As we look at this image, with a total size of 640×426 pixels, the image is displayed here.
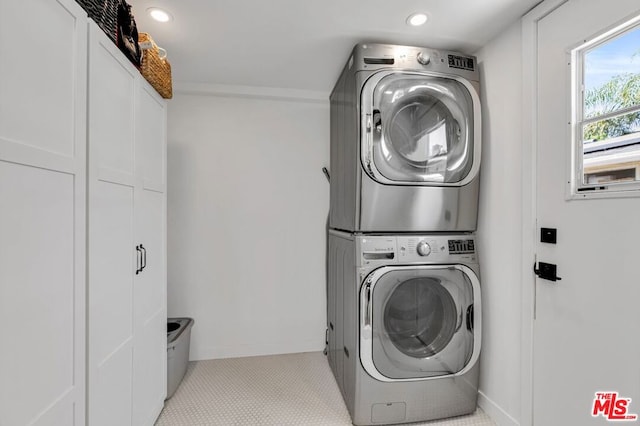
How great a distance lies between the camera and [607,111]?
1.17 meters

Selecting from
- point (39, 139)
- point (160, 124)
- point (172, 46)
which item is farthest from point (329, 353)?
point (172, 46)

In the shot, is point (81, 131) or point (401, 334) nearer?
point (81, 131)

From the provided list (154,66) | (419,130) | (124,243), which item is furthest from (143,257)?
(419,130)

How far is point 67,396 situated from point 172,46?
1.87 meters

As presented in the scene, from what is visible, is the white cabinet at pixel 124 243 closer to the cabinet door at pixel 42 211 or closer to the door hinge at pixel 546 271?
the cabinet door at pixel 42 211

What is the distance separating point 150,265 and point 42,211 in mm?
837

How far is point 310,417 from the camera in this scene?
66.8 inches

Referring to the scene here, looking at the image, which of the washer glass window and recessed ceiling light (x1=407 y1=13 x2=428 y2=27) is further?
the washer glass window

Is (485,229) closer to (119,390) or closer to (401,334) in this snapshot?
(401,334)

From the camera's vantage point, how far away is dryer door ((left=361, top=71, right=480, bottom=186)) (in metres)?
1.60

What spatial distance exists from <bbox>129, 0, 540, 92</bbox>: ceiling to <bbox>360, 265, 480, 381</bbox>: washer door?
1360mm

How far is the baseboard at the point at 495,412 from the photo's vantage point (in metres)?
1.56

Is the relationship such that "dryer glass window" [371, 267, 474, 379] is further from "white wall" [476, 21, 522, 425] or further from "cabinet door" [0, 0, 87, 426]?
"cabinet door" [0, 0, 87, 426]

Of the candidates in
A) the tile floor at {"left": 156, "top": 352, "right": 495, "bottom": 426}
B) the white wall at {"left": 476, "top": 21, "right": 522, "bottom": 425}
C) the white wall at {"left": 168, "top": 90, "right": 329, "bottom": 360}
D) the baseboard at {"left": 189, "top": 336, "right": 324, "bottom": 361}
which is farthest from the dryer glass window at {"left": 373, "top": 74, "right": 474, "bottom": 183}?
Result: the baseboard at {"left": 189, "top": 336, "right": 324, "bottom": 361}
